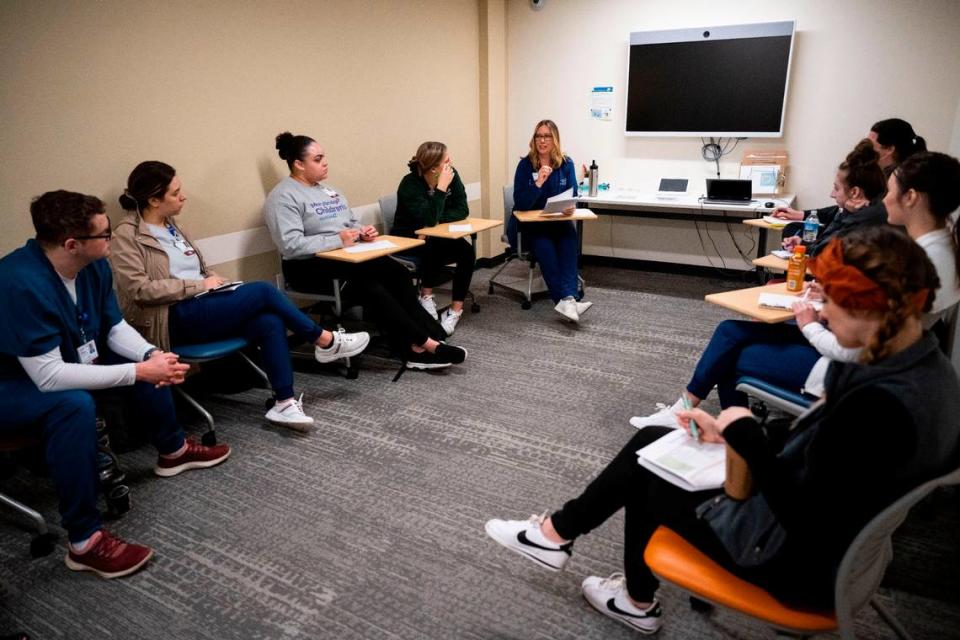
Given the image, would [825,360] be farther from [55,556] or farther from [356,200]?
[356,200]

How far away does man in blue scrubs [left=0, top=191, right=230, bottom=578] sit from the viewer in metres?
1.90

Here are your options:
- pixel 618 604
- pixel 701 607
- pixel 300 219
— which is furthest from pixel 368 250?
pixel 701 607

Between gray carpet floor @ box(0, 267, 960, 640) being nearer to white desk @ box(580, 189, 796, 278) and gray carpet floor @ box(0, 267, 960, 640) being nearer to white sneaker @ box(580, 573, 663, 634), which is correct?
white sneaker @ box(580, 573, 663, 634)

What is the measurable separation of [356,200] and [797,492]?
364cm

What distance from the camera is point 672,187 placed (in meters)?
5.18

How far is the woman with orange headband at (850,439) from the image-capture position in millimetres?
1093

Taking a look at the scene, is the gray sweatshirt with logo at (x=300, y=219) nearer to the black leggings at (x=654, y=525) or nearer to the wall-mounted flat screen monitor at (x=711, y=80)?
the black leggings at (x=654, y=525)

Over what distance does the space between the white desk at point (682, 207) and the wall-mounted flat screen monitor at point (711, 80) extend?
21.3 inches

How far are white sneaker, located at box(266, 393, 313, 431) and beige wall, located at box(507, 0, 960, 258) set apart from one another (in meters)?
3.79

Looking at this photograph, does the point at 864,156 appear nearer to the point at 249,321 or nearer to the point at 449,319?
the point at 449,319

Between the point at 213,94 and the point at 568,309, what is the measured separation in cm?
257

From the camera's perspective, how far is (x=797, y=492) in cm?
118

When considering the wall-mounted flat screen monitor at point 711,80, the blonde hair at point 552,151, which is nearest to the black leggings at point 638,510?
the blonde hair at point 552,151

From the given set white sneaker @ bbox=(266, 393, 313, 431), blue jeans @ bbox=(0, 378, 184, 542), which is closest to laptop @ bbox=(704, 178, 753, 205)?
white sneaker @ bbox=(266, 393, 313, 431)
